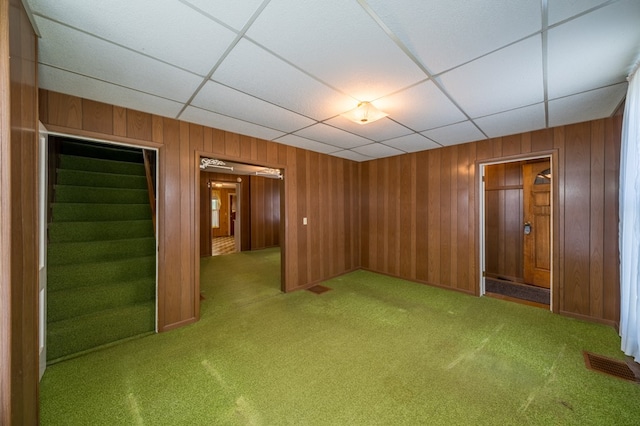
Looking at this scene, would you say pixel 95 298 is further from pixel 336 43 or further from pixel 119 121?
pixel 336 43

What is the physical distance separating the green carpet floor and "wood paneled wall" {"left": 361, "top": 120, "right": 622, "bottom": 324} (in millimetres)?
649

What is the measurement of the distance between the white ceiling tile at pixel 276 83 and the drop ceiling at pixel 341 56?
12 mm

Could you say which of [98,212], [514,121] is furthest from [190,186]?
[514,121]

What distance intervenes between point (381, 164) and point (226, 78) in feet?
12.0

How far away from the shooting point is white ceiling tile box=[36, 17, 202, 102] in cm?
148

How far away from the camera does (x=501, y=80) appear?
1959 mm

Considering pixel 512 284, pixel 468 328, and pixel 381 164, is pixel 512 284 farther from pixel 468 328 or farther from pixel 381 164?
pixel 381 164

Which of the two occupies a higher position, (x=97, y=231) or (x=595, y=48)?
(x=595, y=48)

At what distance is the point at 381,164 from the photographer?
4926mm

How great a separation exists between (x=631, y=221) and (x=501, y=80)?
174 cm

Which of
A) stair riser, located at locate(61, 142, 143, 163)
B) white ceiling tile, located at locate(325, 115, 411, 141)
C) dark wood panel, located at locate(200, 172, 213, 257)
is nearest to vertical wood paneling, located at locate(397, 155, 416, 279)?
white ceiling tile, located at locate(325, 115, 411, 141)

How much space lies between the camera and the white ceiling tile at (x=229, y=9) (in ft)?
4.02

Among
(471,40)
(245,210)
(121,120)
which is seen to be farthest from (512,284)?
(245,210)

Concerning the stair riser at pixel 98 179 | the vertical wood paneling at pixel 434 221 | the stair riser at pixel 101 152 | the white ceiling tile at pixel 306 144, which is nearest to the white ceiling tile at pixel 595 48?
the vertical wood paneling at pixel 434 221
